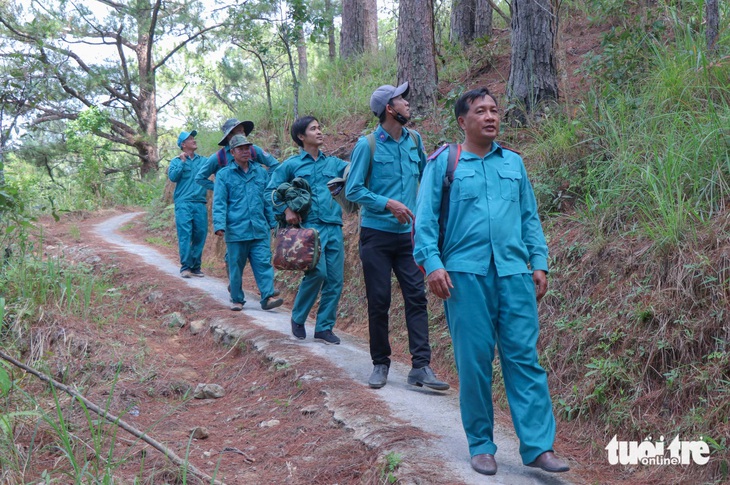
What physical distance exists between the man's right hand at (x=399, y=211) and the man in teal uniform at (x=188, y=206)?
6.32 metres

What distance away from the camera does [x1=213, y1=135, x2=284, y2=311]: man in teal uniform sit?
8.12 m

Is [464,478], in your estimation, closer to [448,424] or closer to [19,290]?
[448,424]

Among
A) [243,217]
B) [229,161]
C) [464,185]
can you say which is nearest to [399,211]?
[464,185]

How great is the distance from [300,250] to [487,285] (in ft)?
9.27

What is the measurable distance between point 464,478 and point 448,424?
872mm

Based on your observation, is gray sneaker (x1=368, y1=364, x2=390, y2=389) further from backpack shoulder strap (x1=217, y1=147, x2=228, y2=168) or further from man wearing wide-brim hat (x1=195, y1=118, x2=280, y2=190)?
backpack shoulder strap (x1=217, y1=147, x2=228, y2=168)

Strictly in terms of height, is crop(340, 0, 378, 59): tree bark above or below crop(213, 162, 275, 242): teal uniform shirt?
above

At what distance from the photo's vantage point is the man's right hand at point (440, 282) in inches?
135

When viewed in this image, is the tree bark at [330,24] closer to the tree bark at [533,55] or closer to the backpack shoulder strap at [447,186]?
the tree bark at [533,55]

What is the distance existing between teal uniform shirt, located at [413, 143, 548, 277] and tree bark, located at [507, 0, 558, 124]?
430cm

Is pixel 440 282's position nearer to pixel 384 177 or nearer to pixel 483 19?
pixel 384 177

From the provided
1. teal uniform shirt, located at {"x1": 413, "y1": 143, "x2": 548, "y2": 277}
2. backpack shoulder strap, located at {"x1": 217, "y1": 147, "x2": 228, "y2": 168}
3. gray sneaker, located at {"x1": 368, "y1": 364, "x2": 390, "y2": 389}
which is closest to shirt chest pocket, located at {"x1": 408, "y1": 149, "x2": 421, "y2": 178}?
teal uniform shirt, located at {"x1": 413, "y1": 143, "x2": 548, "y2": 277}

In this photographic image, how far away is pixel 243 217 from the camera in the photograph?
320 inches

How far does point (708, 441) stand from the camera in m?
3.54
